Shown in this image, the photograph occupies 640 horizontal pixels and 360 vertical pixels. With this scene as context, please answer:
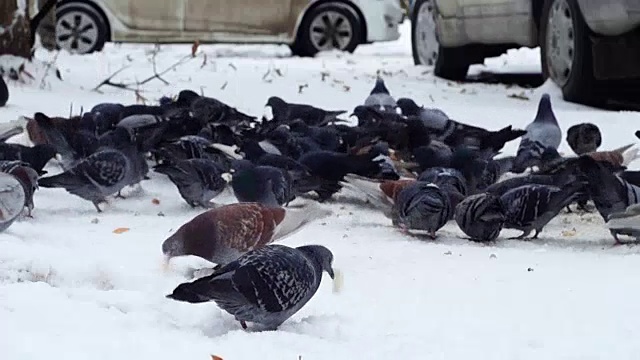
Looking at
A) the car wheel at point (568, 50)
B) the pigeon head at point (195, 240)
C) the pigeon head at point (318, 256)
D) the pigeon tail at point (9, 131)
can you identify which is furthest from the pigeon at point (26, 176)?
the car wheel at point (568, 50)

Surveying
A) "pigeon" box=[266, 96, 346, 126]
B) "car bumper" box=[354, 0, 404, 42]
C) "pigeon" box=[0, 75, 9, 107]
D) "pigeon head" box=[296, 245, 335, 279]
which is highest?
"pigeon head" box=[296, 245, 335, 279]

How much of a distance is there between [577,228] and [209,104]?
2.85 meters

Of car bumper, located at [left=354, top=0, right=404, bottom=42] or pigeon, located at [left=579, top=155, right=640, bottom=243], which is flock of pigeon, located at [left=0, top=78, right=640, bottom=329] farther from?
car bumper, located at [left=354, top=0, right=404, bottom=42]

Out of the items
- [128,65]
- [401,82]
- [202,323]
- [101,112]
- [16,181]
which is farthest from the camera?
[128,65]

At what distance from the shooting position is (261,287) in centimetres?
315

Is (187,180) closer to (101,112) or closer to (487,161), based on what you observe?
(487,161)

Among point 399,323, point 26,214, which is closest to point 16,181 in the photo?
point 26,214

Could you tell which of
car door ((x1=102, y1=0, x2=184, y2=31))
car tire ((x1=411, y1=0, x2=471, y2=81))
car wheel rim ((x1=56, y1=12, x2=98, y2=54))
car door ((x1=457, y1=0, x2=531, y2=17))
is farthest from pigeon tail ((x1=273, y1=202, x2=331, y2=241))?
car wheel rim ((x1=56, y1=12, x2=98, y2=54))

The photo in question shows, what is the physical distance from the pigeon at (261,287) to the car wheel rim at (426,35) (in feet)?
32.9

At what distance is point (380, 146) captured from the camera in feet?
19.8

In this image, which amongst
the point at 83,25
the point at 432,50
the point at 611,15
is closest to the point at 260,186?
the point at 611,15

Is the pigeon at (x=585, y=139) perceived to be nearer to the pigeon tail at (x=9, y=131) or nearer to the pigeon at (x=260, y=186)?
the pigeon at (x=260, y=186)

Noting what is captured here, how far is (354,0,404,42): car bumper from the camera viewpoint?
54.6 feet

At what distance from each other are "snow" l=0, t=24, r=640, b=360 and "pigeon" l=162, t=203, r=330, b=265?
0.13 meters
